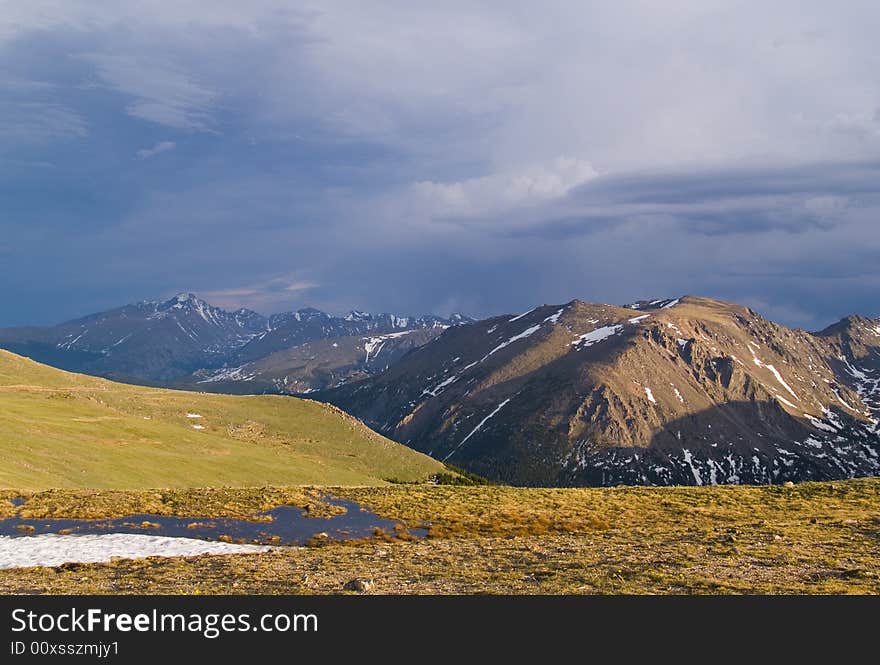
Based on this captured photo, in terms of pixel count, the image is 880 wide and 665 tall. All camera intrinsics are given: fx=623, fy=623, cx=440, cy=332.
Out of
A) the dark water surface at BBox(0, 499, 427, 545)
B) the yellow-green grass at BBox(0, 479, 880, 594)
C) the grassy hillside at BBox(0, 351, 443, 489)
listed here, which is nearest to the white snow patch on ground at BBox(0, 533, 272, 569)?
the dark water surface at BBox(0, 499, 427, 545)

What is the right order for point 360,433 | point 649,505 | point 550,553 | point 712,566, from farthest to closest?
point 360,433, point 649,505, point 550,553, point 712,566

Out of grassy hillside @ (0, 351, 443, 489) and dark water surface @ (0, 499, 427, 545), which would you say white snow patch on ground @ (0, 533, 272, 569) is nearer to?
dark water surface @ (0, 499, 427, 545)

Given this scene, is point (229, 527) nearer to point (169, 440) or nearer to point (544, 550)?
point (544, 550)

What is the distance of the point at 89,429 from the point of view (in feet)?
310

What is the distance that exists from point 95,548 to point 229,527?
34.3ft

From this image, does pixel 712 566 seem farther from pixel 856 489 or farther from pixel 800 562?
pixel 856 489

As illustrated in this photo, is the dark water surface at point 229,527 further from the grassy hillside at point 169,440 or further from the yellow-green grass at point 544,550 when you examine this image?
the grassy hillside at point 169,440

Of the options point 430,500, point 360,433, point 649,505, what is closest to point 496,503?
point 430,500

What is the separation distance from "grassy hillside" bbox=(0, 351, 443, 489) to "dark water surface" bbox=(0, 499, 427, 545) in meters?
20.3

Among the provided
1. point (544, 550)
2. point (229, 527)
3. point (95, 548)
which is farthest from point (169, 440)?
point (544, 550)

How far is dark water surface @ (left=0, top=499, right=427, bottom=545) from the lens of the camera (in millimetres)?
43469

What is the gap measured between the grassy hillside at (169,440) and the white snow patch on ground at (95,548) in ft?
82.8

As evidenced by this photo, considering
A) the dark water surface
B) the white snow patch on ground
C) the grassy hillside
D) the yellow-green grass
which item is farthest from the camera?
the grassy hillside

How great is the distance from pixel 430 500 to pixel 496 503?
6718mm
